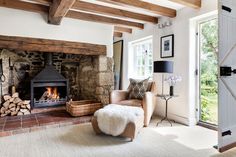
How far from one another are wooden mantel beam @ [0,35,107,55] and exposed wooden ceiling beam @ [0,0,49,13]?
56 cm

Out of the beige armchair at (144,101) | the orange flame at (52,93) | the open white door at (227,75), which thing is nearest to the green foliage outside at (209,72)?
the beige armchair at (144,101)

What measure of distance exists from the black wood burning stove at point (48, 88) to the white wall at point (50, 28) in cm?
76

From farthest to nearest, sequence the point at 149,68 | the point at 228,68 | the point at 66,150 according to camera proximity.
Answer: the point at 149,68 → the point at 66,150 → the point at 228,68

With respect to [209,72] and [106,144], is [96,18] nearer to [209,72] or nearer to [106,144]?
[209,72]

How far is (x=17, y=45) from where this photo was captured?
3.56 meters

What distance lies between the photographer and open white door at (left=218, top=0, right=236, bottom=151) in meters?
2.21

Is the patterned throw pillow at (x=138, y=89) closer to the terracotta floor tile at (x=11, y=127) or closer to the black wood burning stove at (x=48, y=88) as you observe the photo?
the black wood burning stove at (x=48, y=88)

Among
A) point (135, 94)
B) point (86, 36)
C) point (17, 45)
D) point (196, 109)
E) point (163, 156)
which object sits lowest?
point (163, 156)

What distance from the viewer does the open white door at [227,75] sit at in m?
2.21

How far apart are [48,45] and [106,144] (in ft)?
7.95

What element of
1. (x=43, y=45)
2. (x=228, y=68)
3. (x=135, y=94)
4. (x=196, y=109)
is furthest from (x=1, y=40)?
(x=196, y=109)

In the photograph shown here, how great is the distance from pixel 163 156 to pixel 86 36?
3.08 m

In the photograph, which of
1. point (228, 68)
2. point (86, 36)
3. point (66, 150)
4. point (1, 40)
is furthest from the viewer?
point (86, 36)

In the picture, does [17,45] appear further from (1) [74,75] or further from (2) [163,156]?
(2) [163,156]
